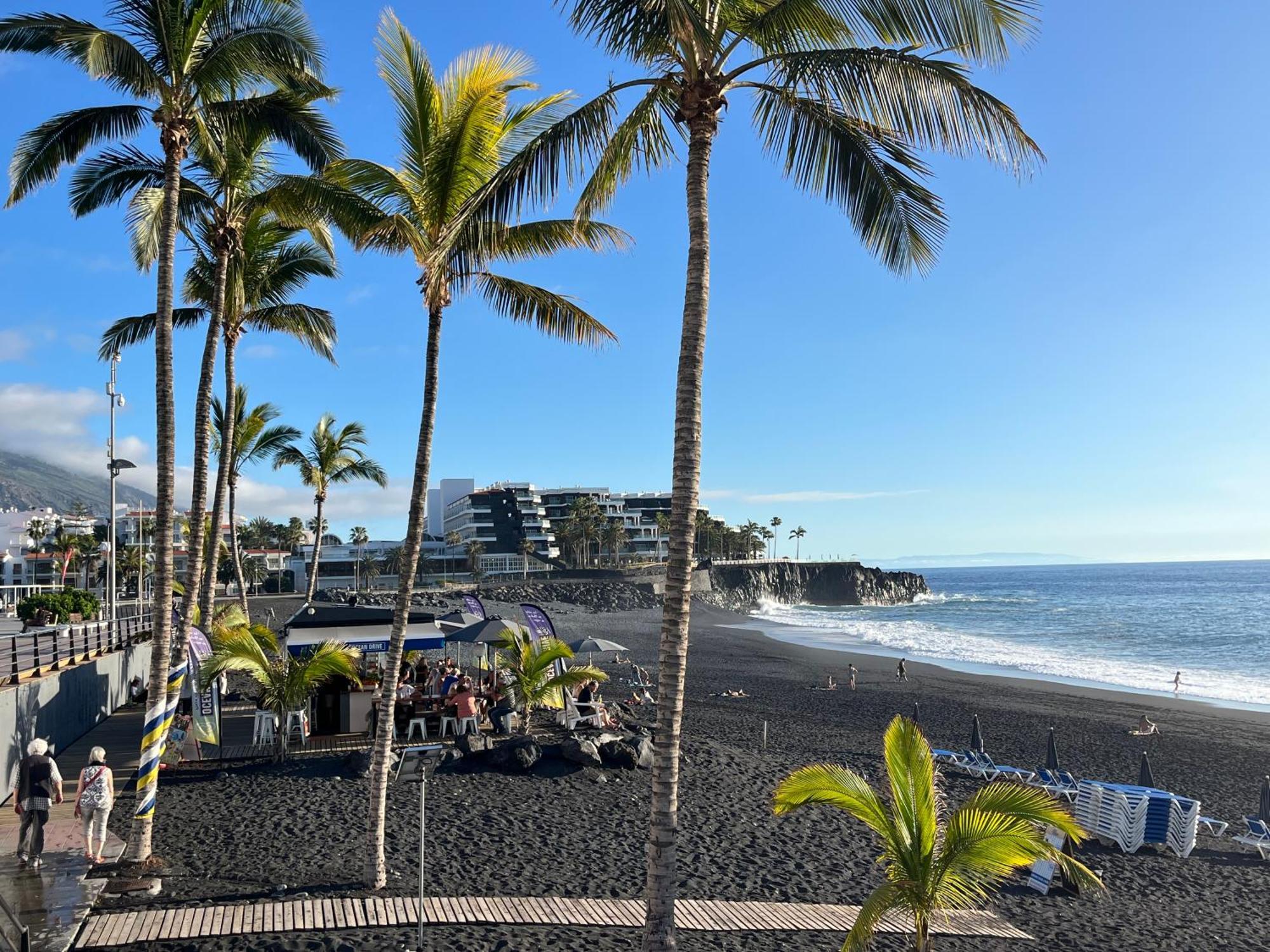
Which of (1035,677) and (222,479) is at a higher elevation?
(222,479)

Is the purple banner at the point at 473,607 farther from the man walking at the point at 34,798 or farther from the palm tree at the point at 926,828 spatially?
the palm tree at the point at 926,828

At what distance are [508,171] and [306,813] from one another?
857 cm

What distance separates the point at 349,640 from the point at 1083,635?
5820cm

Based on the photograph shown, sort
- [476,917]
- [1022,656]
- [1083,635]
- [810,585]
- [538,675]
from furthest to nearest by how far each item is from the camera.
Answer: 1. [810,585]
2. [1083,635]
3. [1022,656]
4. [538,675]
5. [476,917]

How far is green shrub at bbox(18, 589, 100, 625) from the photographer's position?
3219 cm

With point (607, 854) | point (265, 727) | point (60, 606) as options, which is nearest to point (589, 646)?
point (265, 727)

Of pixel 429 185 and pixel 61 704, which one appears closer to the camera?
pixel 429 185

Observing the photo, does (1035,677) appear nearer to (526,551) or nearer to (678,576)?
(678,576)

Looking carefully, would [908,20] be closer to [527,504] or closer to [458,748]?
[458,748]

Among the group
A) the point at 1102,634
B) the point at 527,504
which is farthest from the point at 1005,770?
the point at 527,504

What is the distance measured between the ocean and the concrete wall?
114ft

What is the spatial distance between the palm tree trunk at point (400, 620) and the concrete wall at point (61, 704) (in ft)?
20.0

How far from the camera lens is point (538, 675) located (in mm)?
15375

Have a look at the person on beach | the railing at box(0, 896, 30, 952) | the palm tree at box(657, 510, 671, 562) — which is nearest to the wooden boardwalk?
the person on beach
